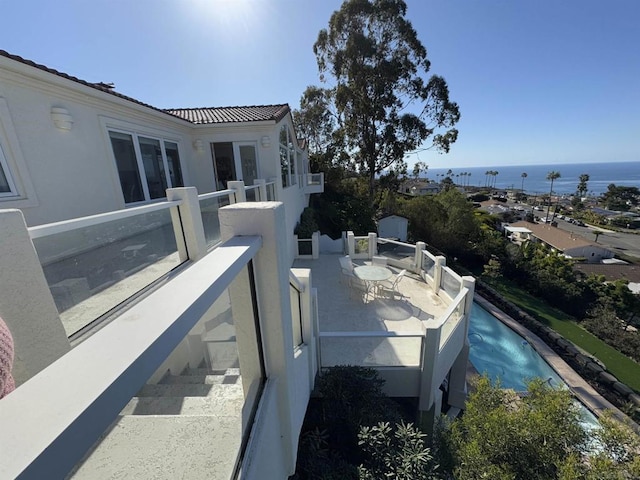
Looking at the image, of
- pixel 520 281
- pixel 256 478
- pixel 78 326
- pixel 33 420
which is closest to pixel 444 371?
pixel 256 478

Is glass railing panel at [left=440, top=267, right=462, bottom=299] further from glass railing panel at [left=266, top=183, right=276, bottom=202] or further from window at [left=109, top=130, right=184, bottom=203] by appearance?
window at [left=109, top=130, right=184, bottom=203]

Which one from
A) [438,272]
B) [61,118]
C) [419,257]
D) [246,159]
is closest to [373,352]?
[438,272]

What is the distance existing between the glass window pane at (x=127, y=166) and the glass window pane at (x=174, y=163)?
64.8 inches

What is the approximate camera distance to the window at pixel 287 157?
11.8 m

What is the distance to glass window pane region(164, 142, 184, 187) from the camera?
877cm

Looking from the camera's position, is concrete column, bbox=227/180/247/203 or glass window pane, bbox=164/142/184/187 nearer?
concrete column, bbox=227/180/247/203

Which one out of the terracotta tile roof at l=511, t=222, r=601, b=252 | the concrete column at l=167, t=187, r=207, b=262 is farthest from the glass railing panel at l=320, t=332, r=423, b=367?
the terracotta tile roof at l=511, t=222, r=601, b=252

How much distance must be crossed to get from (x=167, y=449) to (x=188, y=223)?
10.1ft

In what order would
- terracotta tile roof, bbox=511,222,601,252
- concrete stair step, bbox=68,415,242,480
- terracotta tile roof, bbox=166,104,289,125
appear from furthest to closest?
terracotta tile roof, bbox=511,222,601,252 → terracotta tile roof, bbox=166,104,289,125 → concrete stair step, bbox=68,415,242,480

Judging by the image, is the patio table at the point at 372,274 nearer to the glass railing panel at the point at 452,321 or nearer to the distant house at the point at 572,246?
the glass railing panel at the point at 452,321

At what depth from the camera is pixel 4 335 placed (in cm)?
82

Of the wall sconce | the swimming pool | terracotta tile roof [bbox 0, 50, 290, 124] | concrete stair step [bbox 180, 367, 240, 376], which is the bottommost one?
the swimming pool

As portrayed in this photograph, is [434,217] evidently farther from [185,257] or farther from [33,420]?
[33,420]

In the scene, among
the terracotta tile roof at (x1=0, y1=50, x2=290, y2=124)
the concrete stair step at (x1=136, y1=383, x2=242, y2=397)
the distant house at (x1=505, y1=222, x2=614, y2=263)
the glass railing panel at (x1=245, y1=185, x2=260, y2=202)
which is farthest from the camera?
the distant house at (x1=505, y1=222, x2=614, y2=263)
